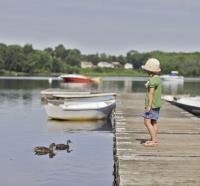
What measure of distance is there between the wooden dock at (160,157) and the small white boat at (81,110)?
9704 millimetres

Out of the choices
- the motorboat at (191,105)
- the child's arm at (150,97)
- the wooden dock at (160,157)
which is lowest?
the motorboat at (191,105)

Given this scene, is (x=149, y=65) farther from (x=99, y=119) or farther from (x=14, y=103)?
(x=14, y=103)

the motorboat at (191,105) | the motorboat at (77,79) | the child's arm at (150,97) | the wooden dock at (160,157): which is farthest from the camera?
the motorboat at (77,79)

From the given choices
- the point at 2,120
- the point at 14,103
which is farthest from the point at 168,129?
the point at 14,103

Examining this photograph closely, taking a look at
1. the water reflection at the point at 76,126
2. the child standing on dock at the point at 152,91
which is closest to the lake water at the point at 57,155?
the water reflection at the point at 76,126

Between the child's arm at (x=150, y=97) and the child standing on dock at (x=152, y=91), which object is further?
the child's arm at (x=150, y=97)

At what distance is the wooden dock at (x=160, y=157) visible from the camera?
33.5 ft

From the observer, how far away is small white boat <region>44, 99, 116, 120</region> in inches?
1147

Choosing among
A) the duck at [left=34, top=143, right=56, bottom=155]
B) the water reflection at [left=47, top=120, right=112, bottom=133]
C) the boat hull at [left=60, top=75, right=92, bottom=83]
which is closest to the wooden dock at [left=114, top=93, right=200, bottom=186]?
the duck at [left=34, top=143, right=56, bottom=155]

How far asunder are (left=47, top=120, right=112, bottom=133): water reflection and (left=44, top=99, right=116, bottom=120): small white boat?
1.12 feet

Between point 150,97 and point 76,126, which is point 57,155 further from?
point 76,126

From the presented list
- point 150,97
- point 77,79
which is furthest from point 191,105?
point 77,79

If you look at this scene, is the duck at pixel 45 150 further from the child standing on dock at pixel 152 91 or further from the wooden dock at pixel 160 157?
the child standing on dock at pixel 152 91

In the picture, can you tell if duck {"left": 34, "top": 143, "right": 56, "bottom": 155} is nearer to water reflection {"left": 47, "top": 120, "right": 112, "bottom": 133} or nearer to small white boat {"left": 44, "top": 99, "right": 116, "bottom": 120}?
water reflection {"left": 47, "top": 120, "right": 112, "bottom": 133}
